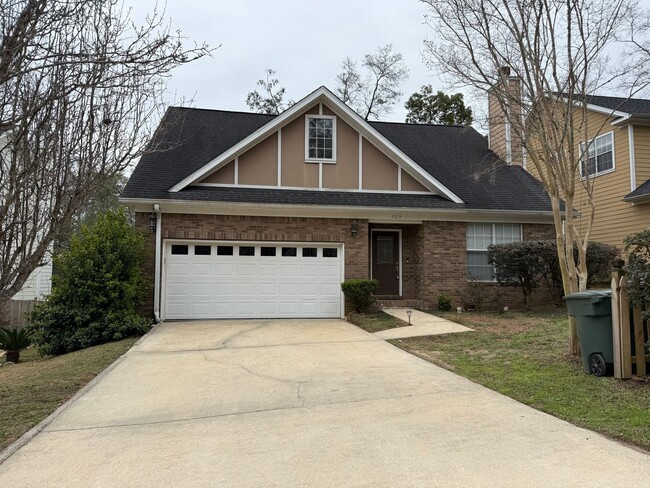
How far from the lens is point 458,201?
44.9ft

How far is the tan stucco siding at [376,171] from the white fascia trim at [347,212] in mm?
1084

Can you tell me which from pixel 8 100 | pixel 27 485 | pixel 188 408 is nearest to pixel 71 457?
pixel 27 485

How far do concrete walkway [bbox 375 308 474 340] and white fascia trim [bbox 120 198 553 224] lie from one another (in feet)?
9.64

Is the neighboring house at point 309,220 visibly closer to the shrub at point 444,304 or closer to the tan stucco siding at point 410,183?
the tan stucco siding at point 410,183

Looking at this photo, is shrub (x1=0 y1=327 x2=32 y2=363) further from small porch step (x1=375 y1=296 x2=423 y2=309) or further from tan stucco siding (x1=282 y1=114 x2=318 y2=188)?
small porch step (x1=375 y1=296 x2=423 y2=309)

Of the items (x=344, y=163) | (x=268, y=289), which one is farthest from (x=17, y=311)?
(x=344, y=163)

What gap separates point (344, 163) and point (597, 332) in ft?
29.5

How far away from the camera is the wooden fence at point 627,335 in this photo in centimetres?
577

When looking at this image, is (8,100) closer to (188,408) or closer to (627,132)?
(188,408)

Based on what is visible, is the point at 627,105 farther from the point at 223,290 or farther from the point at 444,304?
the point at 223,290

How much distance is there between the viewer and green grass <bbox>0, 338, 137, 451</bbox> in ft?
16.4

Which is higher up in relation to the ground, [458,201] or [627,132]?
[627,132]

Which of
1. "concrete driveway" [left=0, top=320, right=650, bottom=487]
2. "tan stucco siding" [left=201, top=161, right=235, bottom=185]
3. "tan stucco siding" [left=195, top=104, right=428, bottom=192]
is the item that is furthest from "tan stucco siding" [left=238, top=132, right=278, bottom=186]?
"concrete driveway" [left=0, top=320, right=650, bottom=487]

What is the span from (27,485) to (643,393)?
5979 millimetres
